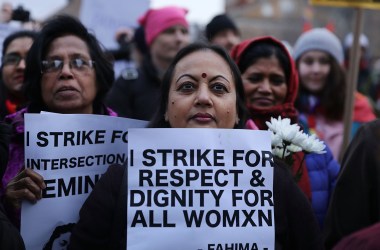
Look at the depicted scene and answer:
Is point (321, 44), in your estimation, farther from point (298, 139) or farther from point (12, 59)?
point (298, 139)

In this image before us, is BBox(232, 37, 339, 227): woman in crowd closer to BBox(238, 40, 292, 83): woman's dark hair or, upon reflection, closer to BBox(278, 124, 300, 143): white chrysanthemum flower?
BBox(238, 40, 292, 83): woman's dark hair

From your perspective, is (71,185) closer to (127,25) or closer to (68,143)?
(68,143)

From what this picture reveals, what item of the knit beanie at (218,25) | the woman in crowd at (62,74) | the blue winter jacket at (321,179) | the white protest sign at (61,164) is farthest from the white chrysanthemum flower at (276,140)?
the knit beanie at (218,25)

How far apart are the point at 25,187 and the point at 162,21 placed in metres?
3.05

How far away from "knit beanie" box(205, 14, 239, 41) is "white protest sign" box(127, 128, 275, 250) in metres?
3.27

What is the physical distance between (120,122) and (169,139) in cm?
61

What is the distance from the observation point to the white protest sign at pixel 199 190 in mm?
2816

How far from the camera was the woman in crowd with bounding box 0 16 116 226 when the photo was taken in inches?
143

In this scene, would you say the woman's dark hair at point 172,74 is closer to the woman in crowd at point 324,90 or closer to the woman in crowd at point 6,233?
the woman in crowd at point 6,233

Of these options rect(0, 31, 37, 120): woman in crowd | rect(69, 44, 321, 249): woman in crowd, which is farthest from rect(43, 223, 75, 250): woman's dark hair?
rect(0, 31, 37, 120): woman in crowd

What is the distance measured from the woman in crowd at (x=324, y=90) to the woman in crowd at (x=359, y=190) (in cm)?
174

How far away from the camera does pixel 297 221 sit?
9.57 ft

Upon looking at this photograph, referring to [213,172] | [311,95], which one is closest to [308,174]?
[213,172]

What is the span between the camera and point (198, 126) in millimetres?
3090
